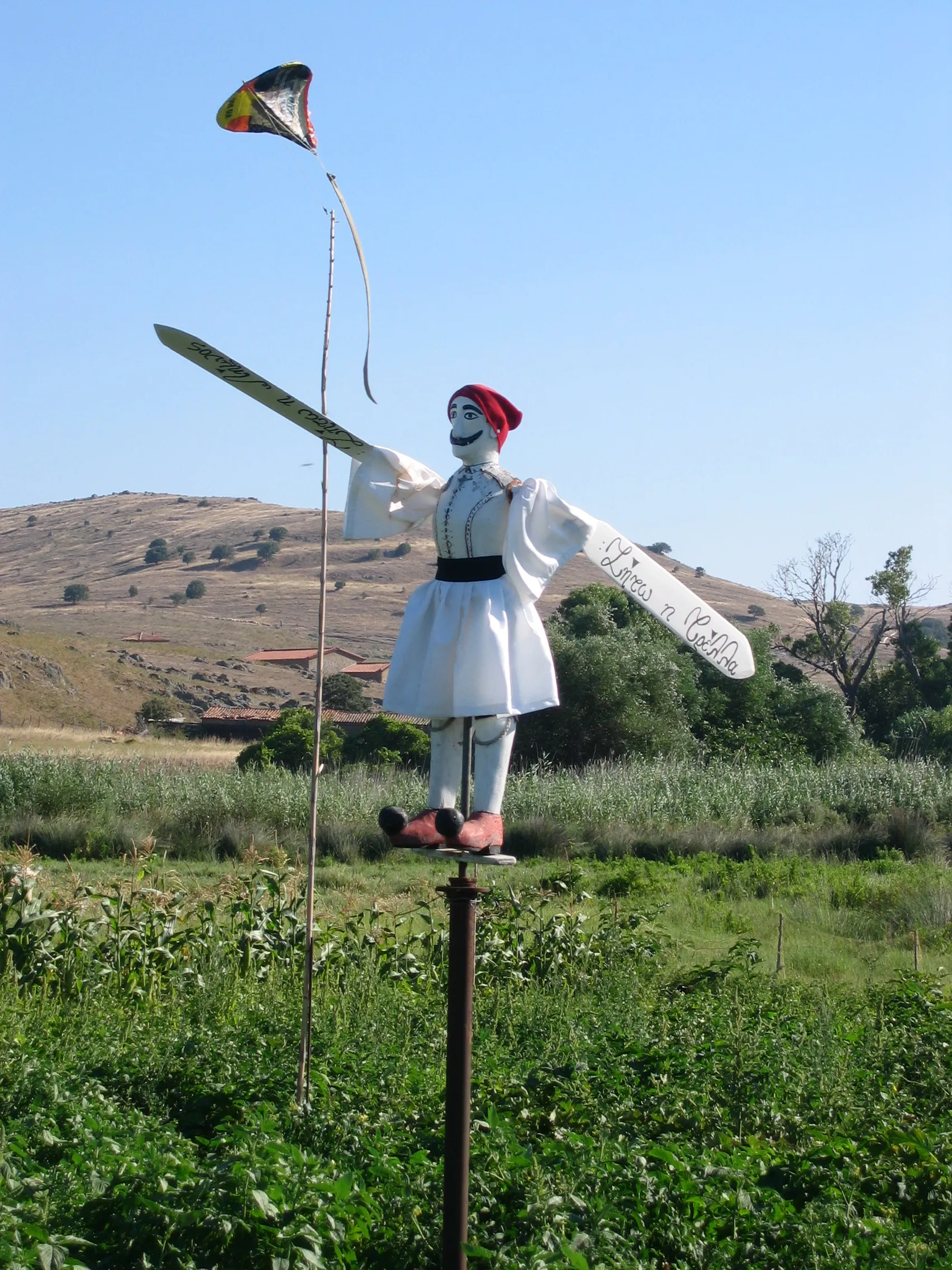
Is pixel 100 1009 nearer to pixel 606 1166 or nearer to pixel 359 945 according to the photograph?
pixel 359 945

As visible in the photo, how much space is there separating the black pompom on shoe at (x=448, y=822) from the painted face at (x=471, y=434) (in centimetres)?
128

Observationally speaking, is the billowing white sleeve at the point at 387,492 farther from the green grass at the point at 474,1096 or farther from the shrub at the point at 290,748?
the shrub at the point at 290,748

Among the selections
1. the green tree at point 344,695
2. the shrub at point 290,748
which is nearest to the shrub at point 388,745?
the shrub at point 290,748

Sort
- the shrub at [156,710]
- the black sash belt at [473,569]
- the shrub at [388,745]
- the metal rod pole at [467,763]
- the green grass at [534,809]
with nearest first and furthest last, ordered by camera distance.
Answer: the metal rod pole at [467,763] < the black sash belt at [473,569] < the green grass at [534,809] < the shrub at [388,745] < the shrub at [156,710]

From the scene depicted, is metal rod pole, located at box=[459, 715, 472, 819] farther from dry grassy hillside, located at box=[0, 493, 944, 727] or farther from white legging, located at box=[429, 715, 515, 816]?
dry grassy hillside, located at box=[0, 493, 944, 727]

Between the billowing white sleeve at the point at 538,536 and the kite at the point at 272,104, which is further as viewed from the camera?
the kite at the point at 272,104

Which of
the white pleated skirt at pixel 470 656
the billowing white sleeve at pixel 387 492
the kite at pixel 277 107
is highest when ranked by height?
the kite at pixel 277 107

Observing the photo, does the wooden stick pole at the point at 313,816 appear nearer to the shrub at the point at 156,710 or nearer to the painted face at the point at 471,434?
the painted face at the point at 471,434

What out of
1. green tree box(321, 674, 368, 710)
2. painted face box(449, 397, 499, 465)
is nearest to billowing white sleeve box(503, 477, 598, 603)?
painted face box(449, 397, 499, 465)

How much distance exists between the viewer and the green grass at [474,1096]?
12.8ft

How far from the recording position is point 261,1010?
682cm

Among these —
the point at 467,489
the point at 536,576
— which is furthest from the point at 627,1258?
the point at 467,489

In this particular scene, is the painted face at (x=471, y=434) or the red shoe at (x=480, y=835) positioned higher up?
the painted face at (x=471, y=434)

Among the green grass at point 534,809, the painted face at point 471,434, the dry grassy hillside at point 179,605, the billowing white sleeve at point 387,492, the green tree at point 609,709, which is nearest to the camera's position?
the painted face at point 471,434
